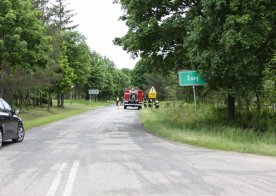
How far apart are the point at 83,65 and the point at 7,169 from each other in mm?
58155

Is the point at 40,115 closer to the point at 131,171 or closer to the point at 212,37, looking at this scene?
the point at 212,37

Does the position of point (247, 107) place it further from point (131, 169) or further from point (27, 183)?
point (27, 183)

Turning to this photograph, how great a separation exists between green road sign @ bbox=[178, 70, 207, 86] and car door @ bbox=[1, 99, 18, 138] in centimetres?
817

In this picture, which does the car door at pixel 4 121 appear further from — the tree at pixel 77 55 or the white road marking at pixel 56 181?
the tree at pixel 77 55

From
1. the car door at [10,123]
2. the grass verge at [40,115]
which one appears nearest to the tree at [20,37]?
the grass verge at [40,115]

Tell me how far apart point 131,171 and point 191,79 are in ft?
38.3

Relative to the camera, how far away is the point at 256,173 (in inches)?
381

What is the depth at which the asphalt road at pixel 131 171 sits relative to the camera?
7.88 m

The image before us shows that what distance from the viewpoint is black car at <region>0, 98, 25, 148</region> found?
1534 centimetres

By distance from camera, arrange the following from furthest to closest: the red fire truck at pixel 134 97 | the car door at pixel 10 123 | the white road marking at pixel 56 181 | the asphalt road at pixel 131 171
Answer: the red fire truck at pixel 134 97, the car door at pixel 10 123, the asphalt road at pixel 131 171, the white road marking at pixel 56 181

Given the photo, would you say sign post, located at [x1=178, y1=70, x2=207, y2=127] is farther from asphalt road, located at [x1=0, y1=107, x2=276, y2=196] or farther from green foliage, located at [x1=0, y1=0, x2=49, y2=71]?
green foliage, located at [x1=0, y1=0, x2=49, y2=71]

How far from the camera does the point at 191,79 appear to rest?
68.9 ft

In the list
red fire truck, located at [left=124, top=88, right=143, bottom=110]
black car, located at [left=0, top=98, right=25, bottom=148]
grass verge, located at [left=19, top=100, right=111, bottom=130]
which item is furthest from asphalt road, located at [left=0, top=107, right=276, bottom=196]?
red fire truck, located at [left=124, top=88, right=143, bottom=110]

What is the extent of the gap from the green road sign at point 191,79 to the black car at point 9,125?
7.94m
